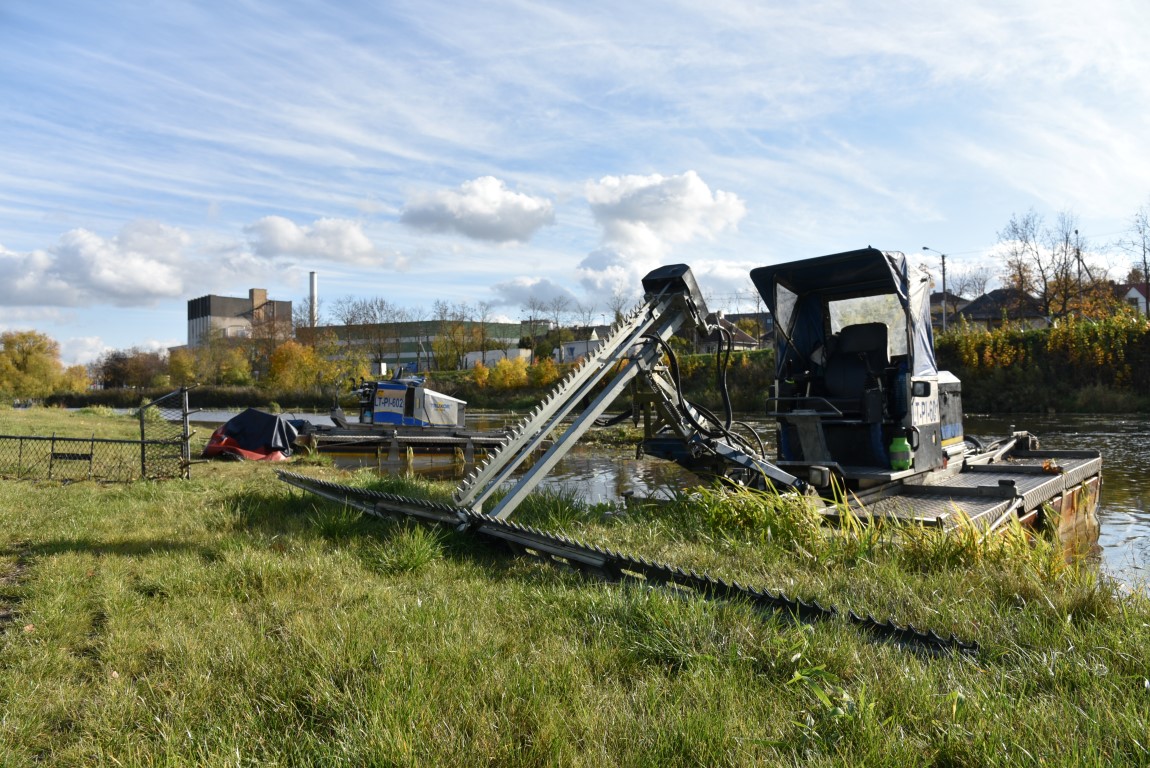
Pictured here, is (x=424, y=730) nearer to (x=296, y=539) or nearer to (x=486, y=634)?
(x=486, y=634)

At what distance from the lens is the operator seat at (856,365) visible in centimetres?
902

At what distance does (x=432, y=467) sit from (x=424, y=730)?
20680mm

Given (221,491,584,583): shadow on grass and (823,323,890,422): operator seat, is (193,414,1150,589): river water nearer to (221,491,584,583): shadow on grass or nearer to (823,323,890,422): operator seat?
(823,323,890,422): operator seat

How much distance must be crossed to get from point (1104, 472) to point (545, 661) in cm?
1723

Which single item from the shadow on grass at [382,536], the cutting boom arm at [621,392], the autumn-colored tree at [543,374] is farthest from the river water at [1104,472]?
the autumn-colored tree at [543,374]

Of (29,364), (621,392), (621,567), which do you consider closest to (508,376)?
(29,364)

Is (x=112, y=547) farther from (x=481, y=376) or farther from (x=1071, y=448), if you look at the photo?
Answer: (x=481, y=376)

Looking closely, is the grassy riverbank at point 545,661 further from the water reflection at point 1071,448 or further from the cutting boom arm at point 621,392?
the water reflection at point 1071,448

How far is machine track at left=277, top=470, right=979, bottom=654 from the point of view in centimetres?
364

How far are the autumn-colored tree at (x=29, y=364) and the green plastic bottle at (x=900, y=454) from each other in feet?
207

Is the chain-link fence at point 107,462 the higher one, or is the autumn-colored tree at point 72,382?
the autumn-colored tree at point 72,382

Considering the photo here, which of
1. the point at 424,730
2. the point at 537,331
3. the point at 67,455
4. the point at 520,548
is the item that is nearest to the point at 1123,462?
the point at 520,548

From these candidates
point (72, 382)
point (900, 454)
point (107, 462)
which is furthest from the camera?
point (72, 382)

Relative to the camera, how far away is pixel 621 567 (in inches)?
194
